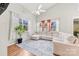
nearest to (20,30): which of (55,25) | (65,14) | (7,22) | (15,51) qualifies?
(7,22)

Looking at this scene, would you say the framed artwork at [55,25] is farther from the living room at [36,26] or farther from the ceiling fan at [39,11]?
the ceiling fan at [39,11]

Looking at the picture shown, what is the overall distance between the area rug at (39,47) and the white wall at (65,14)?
0.42m

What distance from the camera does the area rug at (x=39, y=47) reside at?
168 cm

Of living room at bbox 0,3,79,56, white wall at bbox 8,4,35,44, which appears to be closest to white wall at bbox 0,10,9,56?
living room at bbox 0,3,79,56

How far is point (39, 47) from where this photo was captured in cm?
170

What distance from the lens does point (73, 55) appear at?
1.67 meters

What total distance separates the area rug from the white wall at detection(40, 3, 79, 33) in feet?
1.38

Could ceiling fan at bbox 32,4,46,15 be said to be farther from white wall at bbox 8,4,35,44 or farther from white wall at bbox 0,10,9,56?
white wall at bbox 0,10,9,56

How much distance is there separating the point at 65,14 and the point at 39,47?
816 mm

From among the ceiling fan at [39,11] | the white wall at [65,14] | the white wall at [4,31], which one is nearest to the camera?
the white wall at [4,31]

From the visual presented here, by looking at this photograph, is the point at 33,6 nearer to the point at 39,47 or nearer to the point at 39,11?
the point at 39,11

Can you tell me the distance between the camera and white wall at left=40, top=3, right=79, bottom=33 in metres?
1.56

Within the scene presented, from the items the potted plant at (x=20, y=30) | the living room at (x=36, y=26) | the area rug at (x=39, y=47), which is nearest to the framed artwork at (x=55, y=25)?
the living room at (x=36, y=26)

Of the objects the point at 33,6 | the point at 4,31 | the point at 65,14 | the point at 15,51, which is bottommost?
the point at 15,51
